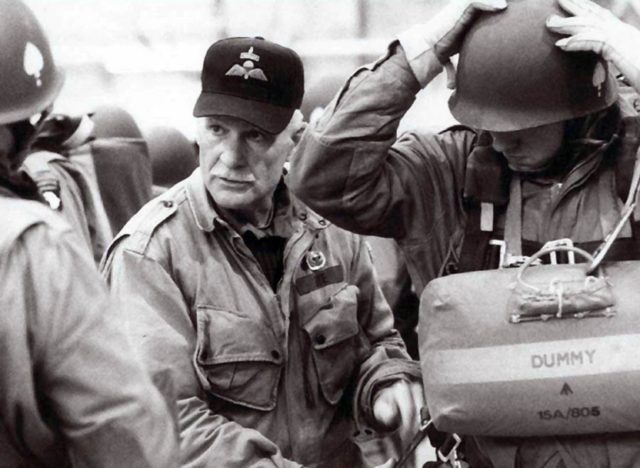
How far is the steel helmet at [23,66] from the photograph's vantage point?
2.34 metres

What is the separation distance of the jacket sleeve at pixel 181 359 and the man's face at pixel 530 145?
0.97m

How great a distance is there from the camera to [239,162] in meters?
3.37

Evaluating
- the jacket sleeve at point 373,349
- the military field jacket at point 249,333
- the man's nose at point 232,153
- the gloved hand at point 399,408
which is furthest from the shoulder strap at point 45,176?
the gloved hand at point 399,408

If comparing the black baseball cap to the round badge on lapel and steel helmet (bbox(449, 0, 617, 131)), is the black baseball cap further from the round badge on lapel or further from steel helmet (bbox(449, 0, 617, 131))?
steel helmet (bbox(449, 0, 617, 131))

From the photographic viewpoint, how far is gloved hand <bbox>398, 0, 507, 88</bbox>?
3.01 m

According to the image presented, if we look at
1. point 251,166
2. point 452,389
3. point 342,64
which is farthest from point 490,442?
point 342,64

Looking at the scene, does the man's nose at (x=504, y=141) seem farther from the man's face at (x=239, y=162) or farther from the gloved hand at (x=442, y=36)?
the man's face at (x=239, y=162)

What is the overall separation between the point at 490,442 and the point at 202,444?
747mm

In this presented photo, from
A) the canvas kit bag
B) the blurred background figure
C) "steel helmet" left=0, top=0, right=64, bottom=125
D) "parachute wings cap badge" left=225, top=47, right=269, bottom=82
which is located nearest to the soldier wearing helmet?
the canvas kit bag

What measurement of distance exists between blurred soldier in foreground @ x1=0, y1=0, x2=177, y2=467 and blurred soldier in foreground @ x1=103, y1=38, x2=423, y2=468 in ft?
3.02

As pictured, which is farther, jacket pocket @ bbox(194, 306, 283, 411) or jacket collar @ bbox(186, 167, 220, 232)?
jacket collar @ bbox(186, 167, 220, 232)

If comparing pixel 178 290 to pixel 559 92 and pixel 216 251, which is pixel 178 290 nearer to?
pixel 216 251

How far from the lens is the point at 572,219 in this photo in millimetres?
2984

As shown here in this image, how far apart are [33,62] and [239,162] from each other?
39.3 inches
